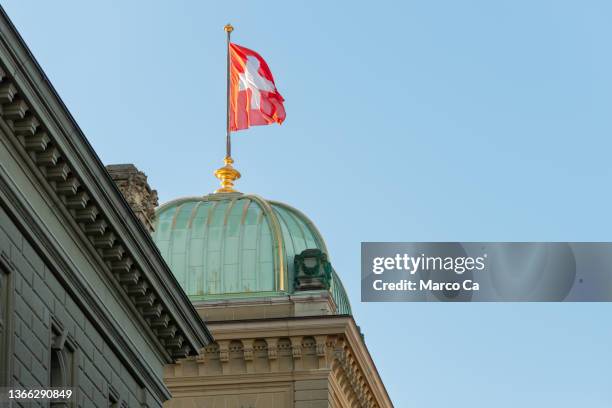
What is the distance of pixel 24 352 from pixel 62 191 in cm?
378

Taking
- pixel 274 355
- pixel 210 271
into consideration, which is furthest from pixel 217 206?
pixel 274 355

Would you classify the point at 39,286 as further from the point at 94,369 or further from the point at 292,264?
the point at 292,264

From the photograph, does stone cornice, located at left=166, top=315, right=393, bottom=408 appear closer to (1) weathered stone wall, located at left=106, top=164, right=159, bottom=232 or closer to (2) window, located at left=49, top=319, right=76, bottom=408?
(1) weathered stone wall, located at left=106, top=164, right=159, bottom=232

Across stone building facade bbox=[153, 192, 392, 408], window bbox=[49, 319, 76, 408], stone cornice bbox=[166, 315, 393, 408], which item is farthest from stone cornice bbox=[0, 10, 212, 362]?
stone building facade bbox=[153, 192, 392, 408]

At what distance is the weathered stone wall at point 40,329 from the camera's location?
42.6 metres

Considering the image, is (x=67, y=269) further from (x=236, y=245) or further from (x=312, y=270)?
(x=236, y=245)

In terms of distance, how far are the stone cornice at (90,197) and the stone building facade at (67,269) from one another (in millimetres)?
30

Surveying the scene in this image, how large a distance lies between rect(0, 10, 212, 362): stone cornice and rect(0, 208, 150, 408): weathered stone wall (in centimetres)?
160

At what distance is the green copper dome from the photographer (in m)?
70.9

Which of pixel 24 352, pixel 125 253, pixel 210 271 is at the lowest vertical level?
pixel 24 352

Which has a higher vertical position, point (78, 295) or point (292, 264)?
point (292, 264)

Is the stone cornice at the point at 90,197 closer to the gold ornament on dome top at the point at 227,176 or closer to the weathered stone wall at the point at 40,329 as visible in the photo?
the weathered stone wall at the point at 40,329

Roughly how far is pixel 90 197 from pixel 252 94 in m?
33.4

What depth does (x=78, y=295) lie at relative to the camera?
46688 millimetres
